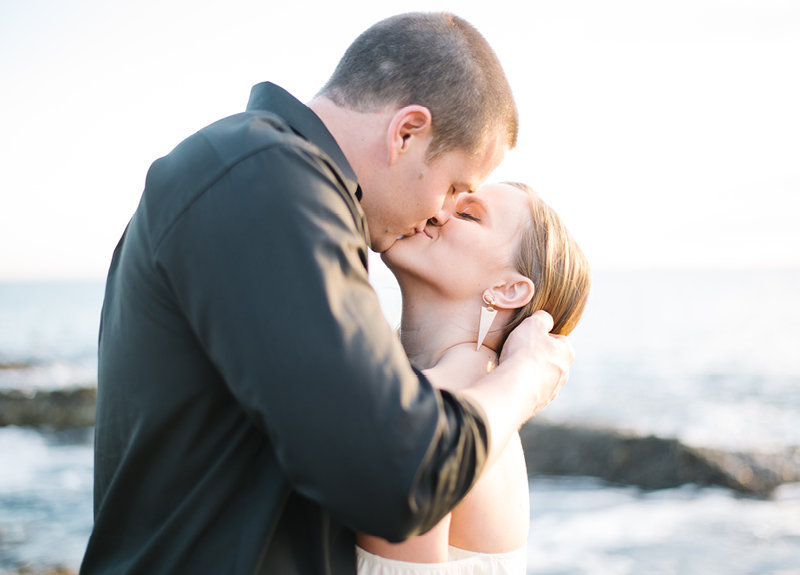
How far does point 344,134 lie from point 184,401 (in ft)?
3.16

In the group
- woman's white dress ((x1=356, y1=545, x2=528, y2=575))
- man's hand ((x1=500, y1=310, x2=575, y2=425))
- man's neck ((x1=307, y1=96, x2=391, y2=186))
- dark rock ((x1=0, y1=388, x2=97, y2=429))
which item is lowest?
dark rock ((x1=0, y1=388, x2=97, y2=429))

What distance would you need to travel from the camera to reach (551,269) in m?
2.61

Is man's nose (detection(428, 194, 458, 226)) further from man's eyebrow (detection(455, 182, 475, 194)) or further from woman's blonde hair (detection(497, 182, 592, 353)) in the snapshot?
woman's blonde hair (detection(497, 182, 592, 353))

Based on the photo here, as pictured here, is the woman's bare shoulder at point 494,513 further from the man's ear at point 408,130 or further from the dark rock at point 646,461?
the dark rock at point 646,461

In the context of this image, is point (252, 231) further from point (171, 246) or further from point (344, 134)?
point (344, 134)

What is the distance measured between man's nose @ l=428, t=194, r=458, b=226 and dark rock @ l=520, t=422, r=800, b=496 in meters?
7.81

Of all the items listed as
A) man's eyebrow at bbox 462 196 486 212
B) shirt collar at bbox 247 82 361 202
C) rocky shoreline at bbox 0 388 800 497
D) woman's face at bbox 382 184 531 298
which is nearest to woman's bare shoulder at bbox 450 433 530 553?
woman's face at bbox 382 184 531 298

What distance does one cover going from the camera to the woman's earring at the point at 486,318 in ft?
8.33

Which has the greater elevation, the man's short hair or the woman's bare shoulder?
the man's short hair

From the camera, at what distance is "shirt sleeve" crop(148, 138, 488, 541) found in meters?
1.08

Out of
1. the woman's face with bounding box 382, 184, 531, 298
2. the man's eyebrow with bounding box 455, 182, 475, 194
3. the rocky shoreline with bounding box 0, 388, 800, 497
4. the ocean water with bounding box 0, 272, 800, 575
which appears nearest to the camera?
the man's eyebrow with bounding box 455, 182, 475, 194

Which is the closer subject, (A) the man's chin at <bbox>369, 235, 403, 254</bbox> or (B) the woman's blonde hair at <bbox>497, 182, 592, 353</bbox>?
(A) the man's chin at <bbox>369, 235, 403, 254</bbox>

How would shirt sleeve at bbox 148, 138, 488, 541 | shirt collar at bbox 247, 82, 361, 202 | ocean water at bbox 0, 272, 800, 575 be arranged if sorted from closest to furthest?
shirt sleeve at bbox 148, 138, 488, 541
shirt collar at bbox 247, 82, 361, 202
ocean water at bbox 0, 272, 800, 575

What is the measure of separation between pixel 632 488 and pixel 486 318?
7.45m
